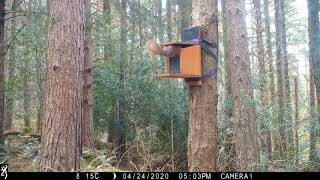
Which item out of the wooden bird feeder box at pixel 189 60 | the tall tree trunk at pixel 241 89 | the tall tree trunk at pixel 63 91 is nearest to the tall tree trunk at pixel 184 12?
the tall tree trunk at pixel 241 89

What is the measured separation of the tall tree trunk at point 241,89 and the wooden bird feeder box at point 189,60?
262 cm

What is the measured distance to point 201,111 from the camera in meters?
4.94

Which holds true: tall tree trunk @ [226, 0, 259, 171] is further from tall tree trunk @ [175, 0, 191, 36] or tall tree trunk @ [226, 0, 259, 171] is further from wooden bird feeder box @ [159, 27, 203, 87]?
tall tree trunk @ [175, 0, 191, 36]

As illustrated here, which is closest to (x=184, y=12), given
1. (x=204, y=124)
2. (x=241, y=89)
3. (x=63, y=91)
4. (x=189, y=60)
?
(x=241, y=89)

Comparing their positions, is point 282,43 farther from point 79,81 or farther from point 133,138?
point 79,81

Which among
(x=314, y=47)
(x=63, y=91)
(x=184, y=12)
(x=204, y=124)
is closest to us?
(x=204, y=124)

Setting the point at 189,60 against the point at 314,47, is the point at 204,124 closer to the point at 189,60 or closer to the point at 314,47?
the point at 189,60

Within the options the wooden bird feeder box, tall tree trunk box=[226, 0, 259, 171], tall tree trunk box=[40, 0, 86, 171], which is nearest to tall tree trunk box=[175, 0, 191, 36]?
tall tree trunk box=[226, 0, 259, 171]

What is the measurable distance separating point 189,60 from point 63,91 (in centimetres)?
180

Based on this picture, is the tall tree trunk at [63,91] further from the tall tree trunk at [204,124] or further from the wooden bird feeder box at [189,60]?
the tall tree trunk at [204,124]

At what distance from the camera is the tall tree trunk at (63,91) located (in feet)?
16.9

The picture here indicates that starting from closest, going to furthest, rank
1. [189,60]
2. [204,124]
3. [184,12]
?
[204,124] → [189,60] → [184,12]

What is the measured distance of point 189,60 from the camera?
16.6 feet

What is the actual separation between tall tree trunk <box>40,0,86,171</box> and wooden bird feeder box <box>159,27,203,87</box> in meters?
1.31
